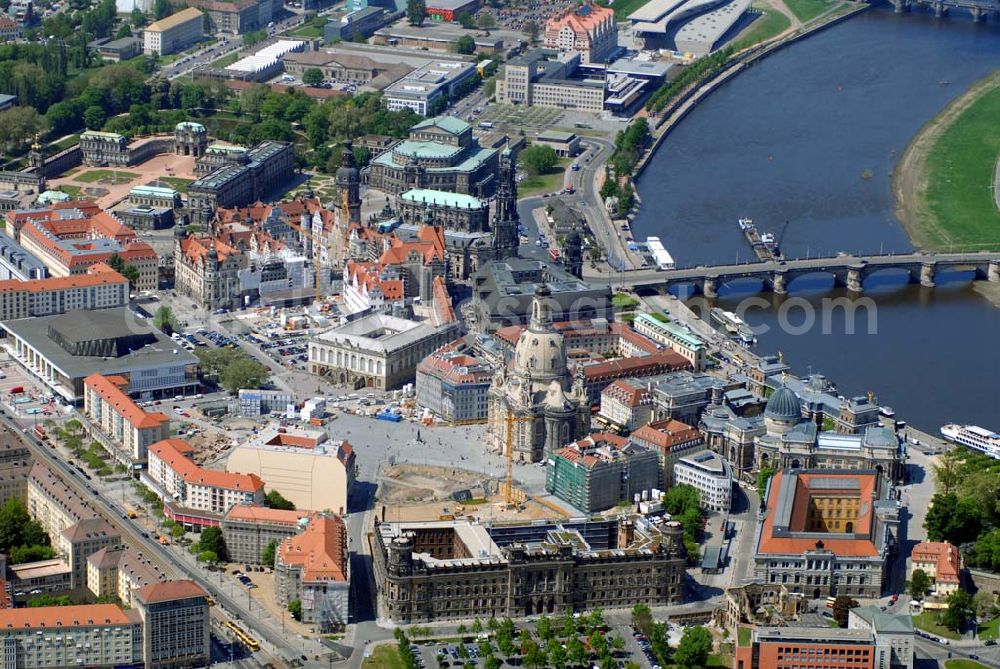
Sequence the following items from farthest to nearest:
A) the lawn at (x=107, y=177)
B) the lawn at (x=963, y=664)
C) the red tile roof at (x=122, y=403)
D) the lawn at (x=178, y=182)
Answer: the lawn at (x=107, y=177) → the lawn at (x=178, y=182) → the red tile roof at (x=122, y=403) → the lawn at (x=963, y=664)

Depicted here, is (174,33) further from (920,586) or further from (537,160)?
(920,586)

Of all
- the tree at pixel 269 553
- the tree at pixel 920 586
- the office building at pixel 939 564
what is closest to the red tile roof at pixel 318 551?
the tree at pixel 269 553

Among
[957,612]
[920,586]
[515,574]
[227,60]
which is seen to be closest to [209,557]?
[515,574]

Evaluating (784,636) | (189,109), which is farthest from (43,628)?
(189,109)

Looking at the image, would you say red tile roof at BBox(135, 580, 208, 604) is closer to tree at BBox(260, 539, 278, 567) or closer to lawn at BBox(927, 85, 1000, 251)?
tree at BBox(260, 539, 278, 567)

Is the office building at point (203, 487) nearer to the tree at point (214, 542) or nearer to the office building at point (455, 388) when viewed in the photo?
the tree at point (214, 542)

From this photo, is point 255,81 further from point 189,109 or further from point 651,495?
point 651,495
